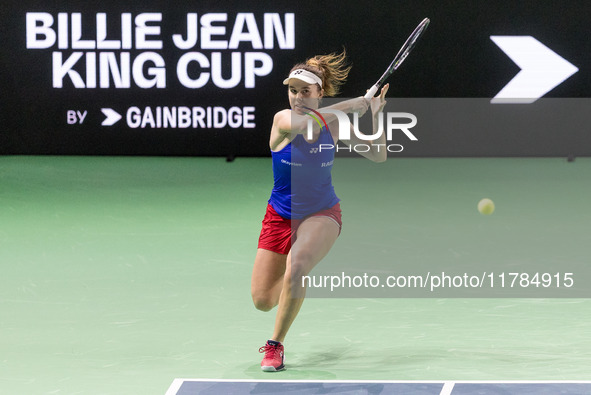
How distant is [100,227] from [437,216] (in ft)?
10.1

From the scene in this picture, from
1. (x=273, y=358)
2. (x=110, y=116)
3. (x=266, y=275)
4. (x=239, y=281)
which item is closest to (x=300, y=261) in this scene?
(x=266, y=275)

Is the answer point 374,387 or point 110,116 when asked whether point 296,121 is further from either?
point 110,116

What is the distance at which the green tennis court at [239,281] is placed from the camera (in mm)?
5117

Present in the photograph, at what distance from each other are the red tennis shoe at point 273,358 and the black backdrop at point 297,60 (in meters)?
8.27

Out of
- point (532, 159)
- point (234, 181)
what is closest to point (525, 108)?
point (532, 159)

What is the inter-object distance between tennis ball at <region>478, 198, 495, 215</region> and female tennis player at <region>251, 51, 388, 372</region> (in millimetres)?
4321

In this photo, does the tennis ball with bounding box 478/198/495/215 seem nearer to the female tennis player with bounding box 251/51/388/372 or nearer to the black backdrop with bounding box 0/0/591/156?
the black backdrop with bounding box 0/0/591/156

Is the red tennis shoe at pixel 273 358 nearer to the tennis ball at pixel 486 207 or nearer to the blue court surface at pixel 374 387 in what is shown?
the blue court surface at pixel 374 387

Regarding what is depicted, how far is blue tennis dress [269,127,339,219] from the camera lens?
5.13 metres

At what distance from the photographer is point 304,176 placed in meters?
5.16

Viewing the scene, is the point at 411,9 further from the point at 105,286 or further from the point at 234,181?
the point at 105,286

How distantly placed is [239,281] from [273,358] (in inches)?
79.6


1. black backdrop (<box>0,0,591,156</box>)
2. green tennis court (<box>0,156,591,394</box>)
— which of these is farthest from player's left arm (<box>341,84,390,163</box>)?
black backdrop (<box>0,0,591,156</box>)

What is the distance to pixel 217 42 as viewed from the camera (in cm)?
1295
